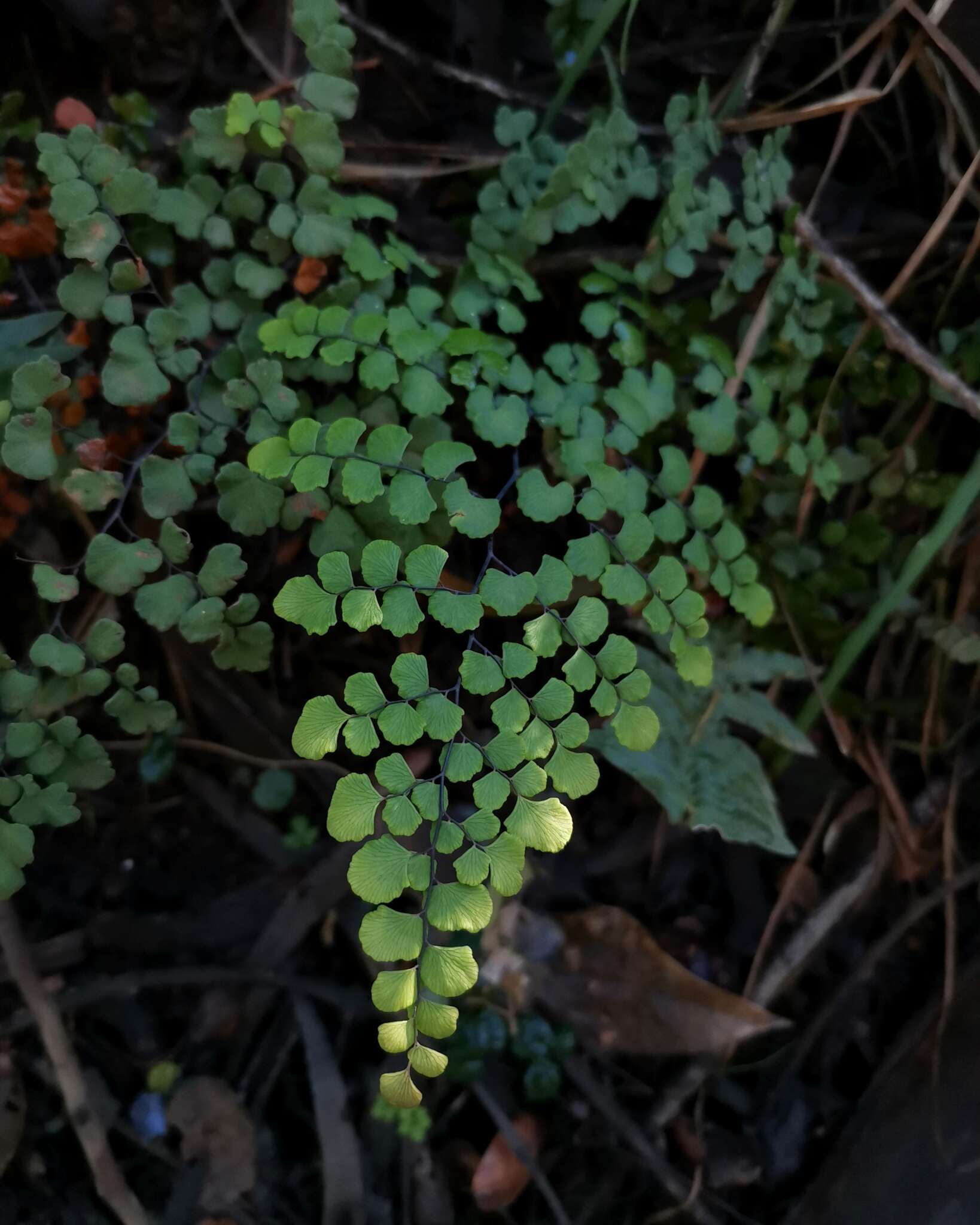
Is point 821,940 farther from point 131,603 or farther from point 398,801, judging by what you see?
point 131,603

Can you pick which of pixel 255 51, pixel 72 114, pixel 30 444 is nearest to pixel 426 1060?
pixel 30 444

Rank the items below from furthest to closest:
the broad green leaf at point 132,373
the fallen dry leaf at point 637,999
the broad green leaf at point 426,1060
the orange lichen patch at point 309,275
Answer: the fallen dry leaf at point 637,999
the orange lichen patch at point 309,275
the broad green leaf at point 132,373
the broad green leaf at point 426,1060

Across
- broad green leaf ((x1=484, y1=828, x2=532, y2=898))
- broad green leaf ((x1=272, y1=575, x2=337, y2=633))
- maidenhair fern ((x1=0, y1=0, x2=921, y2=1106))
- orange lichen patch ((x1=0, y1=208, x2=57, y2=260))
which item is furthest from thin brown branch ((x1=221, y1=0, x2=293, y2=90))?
broad green leaf ((x1=484, y1=828, x2=532, y2=898))

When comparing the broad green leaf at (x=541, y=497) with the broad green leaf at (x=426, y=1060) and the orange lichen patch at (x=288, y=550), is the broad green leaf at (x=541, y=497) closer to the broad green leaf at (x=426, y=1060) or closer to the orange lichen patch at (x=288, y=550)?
the orange lichen patch at (x=288, y=550)

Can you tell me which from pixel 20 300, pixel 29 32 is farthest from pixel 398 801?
pixel 29 32

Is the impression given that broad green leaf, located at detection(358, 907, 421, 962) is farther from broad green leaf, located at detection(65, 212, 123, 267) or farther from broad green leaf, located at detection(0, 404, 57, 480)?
broad green leaf, located at detection(65, 212, 123, 267)

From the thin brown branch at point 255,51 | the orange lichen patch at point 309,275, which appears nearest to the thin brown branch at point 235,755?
the orange lichen patch at point 309,275
